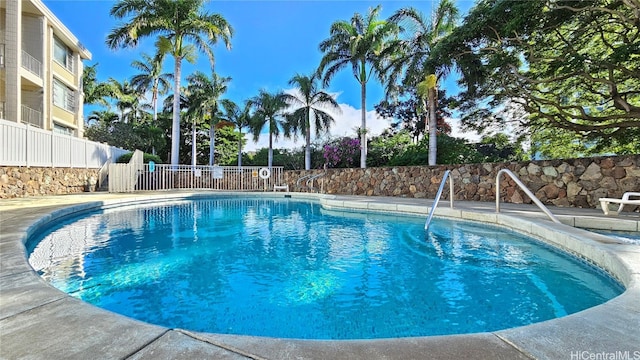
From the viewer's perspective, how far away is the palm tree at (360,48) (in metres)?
16.0

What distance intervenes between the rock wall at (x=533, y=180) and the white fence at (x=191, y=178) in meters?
6.68

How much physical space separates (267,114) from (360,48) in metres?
8.53

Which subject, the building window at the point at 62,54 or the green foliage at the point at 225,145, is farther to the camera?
the green foliage at the point at 225,145

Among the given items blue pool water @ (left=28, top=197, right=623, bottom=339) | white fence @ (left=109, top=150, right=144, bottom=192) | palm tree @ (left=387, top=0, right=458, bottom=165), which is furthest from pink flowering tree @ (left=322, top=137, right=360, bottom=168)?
blue pool water @ (left=28, top=197, right=623, bottom=339)

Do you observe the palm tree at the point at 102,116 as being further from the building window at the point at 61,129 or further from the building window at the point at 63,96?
the building window at the point at 61,129

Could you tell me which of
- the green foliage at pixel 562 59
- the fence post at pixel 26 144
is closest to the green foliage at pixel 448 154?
the green foliage at pixel 562 59

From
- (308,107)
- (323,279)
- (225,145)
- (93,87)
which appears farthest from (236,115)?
(323,279)

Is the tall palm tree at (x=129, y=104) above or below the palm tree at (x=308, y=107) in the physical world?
above

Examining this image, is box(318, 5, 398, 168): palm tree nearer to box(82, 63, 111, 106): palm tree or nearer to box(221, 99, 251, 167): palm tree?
box(221, 99, 251, 167): palm tree

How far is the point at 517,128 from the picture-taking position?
13859 millimetres

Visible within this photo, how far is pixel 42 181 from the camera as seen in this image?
36.3ft

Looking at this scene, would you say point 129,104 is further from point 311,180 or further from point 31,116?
point 311,180

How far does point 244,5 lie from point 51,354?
15.1m

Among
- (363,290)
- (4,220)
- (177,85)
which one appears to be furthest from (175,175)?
(363,290)
